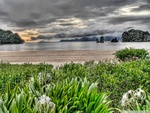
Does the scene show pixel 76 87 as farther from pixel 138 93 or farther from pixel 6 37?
pixel 6 37

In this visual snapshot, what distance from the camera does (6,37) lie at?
10950cm

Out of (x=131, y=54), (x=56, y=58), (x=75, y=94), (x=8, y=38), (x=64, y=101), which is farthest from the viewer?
(x=8, y=38)

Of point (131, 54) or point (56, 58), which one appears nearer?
point (131, 54)

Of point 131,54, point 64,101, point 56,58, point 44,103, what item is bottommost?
point 56,58

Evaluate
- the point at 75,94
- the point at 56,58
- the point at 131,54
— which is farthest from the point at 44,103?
the point at 56,58

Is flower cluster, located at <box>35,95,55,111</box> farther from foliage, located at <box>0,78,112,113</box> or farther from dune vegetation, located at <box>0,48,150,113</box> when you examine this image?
foliage, located at <box>0,78,112,113</box>

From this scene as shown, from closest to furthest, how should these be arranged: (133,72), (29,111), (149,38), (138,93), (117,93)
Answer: (138,93), (29,111), (117,93), (133,72), (149,38)

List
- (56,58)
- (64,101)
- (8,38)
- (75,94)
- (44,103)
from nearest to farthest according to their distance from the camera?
(44,103) → (64,101) → (75,94) → (56,58) → (8,38)

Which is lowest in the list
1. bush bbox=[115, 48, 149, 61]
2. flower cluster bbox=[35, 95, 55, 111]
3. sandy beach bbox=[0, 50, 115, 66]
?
sandy beach bbox=[0, 50, 115, 66]

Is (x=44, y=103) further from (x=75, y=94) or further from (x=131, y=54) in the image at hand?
(x=131, y=54)

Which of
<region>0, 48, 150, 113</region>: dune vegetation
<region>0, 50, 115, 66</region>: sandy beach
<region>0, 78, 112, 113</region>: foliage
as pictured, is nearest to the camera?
<region>0, 48, 150, 113</region>: dune vegetation

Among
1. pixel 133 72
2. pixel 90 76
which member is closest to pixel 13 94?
pixel 90 76

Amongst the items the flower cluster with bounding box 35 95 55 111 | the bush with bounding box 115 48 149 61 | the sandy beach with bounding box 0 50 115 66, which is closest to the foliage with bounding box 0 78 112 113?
the flower cluster with bounding box 35 95 55 111

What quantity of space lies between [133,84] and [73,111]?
9.45ft
